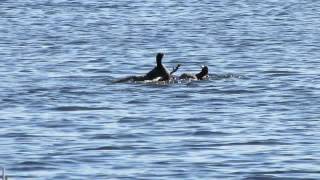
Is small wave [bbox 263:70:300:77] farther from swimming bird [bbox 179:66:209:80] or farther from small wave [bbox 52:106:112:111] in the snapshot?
small wave [bbox 52:106:112:111]

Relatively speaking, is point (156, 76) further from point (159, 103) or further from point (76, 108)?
point (76, 108)

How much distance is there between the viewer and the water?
21.2 meters

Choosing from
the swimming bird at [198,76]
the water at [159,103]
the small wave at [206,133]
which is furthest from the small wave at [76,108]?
the swimming bird at [198,76]

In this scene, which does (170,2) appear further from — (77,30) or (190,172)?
(190,172)

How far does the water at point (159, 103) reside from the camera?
21172mm

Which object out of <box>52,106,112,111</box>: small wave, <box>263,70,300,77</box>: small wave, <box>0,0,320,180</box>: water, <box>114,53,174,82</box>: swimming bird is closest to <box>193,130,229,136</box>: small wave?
<box>0,0,320,180</box>: water

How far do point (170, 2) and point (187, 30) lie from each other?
19277 millimetres

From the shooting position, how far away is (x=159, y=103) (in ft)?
95.5

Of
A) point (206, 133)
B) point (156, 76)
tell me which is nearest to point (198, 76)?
point (156, 76)

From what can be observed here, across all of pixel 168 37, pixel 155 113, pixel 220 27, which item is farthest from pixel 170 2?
pixel 155 113

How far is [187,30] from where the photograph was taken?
53.7 metres

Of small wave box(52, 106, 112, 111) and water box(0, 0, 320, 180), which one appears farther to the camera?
small wave box(52, 106, 112, 111)

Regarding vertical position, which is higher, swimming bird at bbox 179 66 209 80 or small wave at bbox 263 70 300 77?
swimming bird at bbox 179 66 209 80

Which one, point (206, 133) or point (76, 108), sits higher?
point (206, 133)
